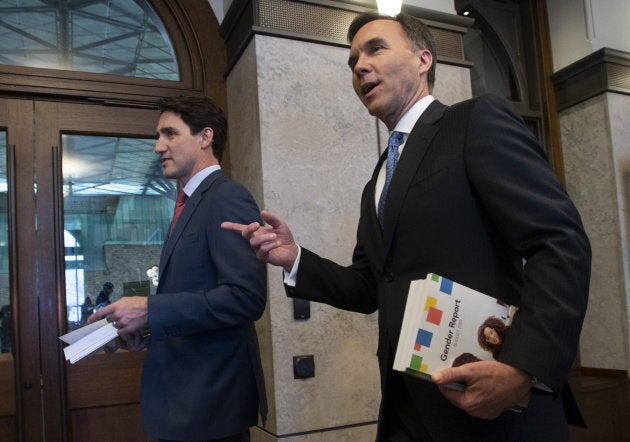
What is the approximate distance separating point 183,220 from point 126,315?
1.39ft

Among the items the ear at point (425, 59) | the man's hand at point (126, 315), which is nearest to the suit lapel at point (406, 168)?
the ear at point (425, 59)

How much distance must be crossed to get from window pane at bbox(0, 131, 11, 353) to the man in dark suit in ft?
4.66

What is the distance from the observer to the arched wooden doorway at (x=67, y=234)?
2.87 m

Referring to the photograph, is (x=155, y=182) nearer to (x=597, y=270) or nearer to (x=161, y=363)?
(x=161, y=363)

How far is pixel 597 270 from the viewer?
14.9ft

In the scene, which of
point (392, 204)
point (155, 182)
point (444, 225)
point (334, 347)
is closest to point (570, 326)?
point (444, 225)

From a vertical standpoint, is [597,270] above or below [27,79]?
below

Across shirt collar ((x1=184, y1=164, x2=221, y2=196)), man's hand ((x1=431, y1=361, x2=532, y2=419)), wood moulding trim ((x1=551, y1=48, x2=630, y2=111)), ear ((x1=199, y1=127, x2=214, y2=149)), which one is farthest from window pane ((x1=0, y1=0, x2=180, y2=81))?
wood moulding trim ((x1=551, y1=48, x2=630, y2=111))

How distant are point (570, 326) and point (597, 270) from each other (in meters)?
4.00

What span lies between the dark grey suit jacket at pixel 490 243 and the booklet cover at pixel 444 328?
0.16 ft

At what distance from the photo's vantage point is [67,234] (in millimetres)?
3047

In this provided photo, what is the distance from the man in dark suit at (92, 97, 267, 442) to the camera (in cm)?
175

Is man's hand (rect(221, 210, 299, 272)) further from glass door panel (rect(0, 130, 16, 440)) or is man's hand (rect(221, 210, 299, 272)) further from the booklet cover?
glass door panel (rect(0, 130, 16, 440))

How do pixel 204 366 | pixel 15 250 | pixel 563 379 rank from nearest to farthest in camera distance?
pixel 563 379 → pixel 204 366 → pixel 15 250
